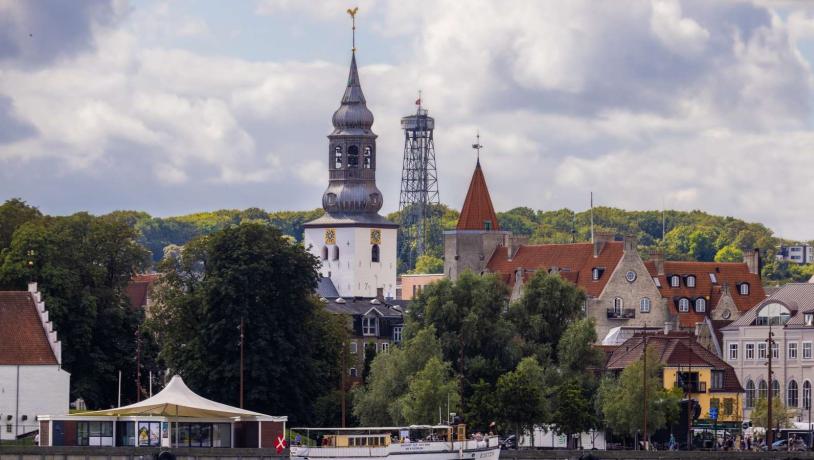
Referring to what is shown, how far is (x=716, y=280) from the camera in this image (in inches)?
7111

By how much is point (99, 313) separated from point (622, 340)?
127ft

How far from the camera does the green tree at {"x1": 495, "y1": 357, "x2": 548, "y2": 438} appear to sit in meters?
124

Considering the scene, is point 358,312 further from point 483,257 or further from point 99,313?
point 99,313

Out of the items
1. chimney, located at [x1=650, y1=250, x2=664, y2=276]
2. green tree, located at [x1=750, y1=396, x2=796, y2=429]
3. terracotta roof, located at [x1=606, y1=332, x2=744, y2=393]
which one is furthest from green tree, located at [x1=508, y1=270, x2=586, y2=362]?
chimney, located at [x1=650, y1=250, x2=664, y2=276]

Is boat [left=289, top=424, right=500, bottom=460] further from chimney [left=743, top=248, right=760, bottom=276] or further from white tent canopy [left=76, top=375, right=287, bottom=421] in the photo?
chimney [left=743, top=248, right=760, bottom=276]

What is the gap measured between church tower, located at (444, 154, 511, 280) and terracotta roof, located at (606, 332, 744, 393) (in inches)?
1764

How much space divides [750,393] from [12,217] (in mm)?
48447

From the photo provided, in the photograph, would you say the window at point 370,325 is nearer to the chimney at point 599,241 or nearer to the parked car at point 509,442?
the chimney at point 599,241

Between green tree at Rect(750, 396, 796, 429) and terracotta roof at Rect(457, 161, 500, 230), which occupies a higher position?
terracotta roof at Rect(457, 161, 500, 230)

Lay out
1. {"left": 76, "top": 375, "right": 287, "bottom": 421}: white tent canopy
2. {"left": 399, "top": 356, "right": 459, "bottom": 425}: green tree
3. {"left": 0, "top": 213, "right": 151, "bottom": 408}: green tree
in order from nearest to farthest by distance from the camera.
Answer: {"left": 76, "top": 375, "right": 287, "bottom": 421}: white tent canopy < {"left": 399, "top": 356, "right": 459, "bottom": 425}: green tree < {"left": 0, "top": 213, "right": 151, "bottom": 408}: green tree

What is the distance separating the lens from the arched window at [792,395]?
14975 centimetres

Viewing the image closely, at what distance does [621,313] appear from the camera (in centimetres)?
17250

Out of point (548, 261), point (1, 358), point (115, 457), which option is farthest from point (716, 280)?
point (115, 457)

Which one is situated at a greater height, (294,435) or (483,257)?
(483,257)
